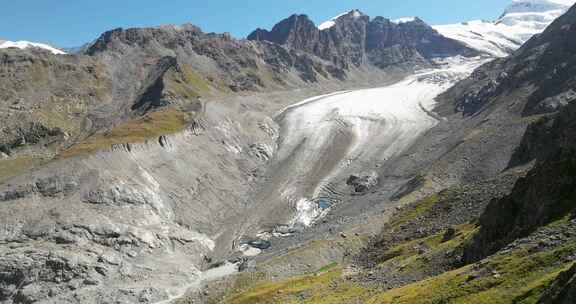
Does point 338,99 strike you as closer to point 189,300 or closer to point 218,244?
point 218,244

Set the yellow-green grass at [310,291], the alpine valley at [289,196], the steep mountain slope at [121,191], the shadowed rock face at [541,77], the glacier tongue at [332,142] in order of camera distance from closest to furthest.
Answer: the alpine valley at [289,196] → the yellow-green grass at [310,291] → the steep mountain slope at [121,191] → the shadowed rock face at [541,77] → the glacier tongue at [332,142]

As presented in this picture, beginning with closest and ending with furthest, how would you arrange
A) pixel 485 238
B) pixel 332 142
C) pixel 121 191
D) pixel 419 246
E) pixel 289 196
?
pixel 485 238, pixel 419 246, pixel 121 191, pixel 289 196, pixel 332 142

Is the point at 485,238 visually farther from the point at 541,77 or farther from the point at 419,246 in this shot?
the point at 541,77

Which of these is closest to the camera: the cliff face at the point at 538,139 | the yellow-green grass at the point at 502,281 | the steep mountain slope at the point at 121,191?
the yellow-green grass at the point at 502,281

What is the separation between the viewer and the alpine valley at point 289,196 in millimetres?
40469

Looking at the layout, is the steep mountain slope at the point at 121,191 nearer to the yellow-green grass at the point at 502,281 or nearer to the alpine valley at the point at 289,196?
the alpine valley at the point at 289,196

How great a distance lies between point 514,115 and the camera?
111375 mm

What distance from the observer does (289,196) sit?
108m

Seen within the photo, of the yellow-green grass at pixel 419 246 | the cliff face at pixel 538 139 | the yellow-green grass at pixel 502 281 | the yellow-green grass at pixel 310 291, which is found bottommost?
the yellow-green grass at pixel 310 291

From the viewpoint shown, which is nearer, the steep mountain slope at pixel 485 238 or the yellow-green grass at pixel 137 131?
the steep mountain slope at pixel 485 238

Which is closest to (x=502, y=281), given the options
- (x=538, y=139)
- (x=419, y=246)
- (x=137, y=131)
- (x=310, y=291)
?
(x=419, y=246)

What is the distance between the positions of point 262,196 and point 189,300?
41.7 metres

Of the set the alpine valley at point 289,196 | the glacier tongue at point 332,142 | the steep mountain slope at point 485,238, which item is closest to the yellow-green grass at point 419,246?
the steep mountain slope at point 485,238

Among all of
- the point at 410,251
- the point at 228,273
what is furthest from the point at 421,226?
the point at 228,273
